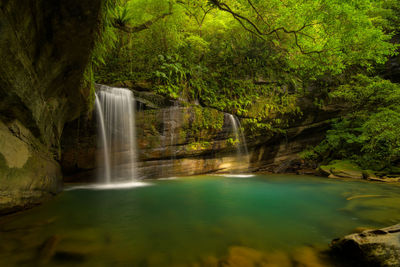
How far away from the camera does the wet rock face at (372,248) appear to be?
2.07 metres

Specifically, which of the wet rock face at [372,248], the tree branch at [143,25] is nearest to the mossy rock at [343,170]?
the wet rock face at [372,248]

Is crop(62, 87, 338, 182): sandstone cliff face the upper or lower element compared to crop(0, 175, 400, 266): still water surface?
upper

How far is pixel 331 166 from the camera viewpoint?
34.8 ft

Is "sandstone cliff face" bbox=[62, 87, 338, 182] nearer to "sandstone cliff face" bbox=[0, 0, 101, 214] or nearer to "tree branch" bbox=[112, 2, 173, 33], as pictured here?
"sandstone cliff face" bbox=[0, 0, 101, 214]

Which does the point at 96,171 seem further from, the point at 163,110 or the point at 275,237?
the point at 275,237

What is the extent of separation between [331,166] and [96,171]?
1113cm

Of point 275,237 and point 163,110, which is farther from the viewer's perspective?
point 163,110

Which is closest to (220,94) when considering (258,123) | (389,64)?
(258,123)

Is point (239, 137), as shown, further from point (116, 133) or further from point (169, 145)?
point (116, 133)

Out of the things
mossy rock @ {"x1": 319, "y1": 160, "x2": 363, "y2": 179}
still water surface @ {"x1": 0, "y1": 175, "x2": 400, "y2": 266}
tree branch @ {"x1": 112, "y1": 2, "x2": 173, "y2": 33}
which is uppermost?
tree branch @ {"x1": 112, "y1": 2, "x2": 173, "y2": 33}

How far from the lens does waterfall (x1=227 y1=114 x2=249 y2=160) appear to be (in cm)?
1066

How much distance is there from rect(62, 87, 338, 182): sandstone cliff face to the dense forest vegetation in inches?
A: 25.8

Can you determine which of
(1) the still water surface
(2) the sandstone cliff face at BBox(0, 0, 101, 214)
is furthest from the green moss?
(2) the sandstone cliff face at BBox(0, 0, 101, 214)

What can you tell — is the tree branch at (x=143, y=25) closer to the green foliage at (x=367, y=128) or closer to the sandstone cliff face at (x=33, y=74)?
the sandstone cliff face at (x=33, y=74)
